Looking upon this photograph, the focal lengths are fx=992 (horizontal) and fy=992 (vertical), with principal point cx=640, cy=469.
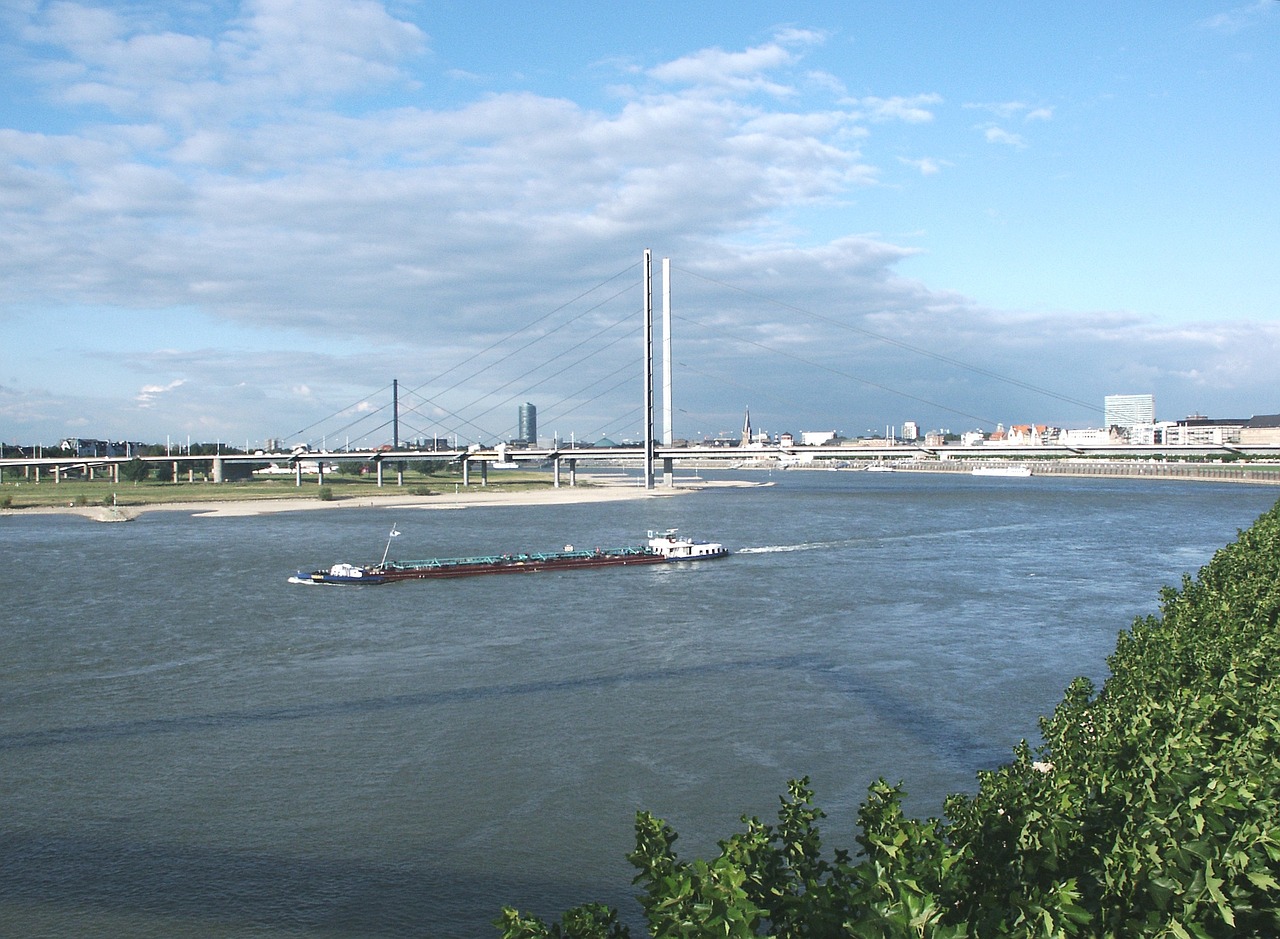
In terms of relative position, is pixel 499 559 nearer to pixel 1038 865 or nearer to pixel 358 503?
pixel 1038 865

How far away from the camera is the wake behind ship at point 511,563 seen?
92.2 ft

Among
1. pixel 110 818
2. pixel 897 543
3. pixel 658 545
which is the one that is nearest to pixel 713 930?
pixel 110 818

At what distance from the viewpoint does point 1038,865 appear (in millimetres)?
4285

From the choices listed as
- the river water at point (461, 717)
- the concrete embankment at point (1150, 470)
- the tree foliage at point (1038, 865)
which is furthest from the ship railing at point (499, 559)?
the concrete embankment at point (1150, 470)

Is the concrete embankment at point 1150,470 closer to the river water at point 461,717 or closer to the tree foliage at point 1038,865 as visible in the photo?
the river water at point 461,717

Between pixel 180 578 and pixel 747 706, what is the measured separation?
2039 centimetres

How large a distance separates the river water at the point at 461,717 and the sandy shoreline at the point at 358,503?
25.0 m

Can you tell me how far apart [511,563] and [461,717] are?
1678 centimetres

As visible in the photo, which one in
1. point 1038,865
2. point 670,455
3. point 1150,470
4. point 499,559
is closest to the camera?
point 1038,865

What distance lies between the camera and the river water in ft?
29.9

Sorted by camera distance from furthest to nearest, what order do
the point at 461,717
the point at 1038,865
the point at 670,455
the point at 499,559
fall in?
the point at 670,455 → the point at 499,559 → the point at 461,717 → the point at 1038,865

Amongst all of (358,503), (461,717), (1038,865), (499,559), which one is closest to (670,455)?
(358,503)

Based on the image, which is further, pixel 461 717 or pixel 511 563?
pixel 511 563

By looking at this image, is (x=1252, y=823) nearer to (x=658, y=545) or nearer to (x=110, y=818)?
(x=110, y=818)
